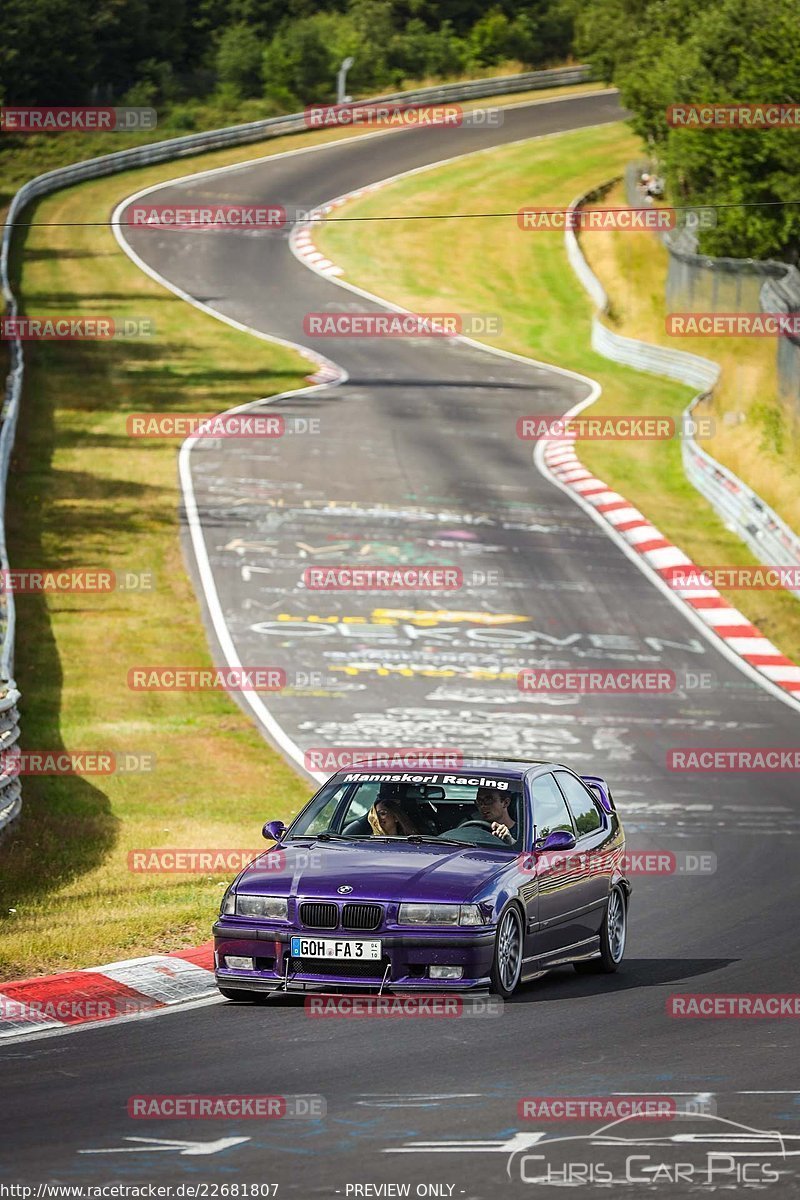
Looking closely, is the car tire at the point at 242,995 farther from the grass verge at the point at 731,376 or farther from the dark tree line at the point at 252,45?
the dark tree line at the point at 252,45

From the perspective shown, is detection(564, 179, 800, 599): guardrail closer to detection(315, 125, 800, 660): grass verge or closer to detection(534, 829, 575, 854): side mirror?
detection(315, 125, 800, 660): grass verge

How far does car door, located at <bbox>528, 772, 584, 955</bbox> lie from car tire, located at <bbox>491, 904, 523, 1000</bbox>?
237mm

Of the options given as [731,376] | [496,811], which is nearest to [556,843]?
[496,811]

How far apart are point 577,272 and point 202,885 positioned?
45.7m

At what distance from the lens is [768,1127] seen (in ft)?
25.8

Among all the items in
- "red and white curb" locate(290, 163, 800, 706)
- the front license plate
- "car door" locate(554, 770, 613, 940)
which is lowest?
"red and white curb" locate(290, 163, 800, 706)

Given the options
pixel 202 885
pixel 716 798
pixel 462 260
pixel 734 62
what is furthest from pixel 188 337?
pixel 202 885

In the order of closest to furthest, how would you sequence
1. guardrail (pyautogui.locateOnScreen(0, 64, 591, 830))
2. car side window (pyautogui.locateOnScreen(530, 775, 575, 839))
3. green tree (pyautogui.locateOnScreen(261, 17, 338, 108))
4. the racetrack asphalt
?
the racetrack asphalt, car side window (pyautogui.locateOnScreen(530, 775, 575, 839)), guardrail (pyautogui.locateOnScreen(0, 64, 591, 830)), green tree (pyautogui.locateOnScreen(261, 17, 338, 108))

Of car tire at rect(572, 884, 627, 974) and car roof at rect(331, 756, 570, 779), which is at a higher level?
car roof at rect(331, 756, 570, 779)

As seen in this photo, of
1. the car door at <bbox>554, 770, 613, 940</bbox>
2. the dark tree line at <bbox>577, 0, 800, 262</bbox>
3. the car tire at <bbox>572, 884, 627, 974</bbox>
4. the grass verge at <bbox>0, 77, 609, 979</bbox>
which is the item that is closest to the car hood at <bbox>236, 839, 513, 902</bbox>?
the car door at <bbox>554, 770, 613, 940</bbox>

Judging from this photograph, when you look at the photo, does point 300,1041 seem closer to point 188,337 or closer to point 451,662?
point 451,662

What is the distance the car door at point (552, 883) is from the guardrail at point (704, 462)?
18440 mm

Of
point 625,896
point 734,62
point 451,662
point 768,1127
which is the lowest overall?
point 451,662

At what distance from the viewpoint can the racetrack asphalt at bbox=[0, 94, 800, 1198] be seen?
786 cm
